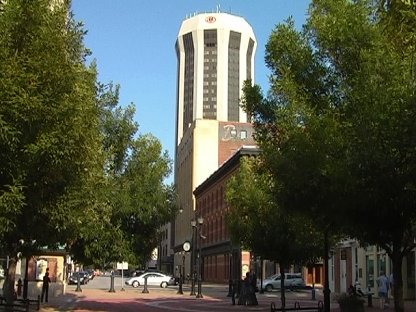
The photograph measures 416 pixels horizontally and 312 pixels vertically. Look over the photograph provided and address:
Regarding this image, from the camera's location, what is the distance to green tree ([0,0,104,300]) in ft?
37.0

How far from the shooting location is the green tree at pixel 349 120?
38.5 feet

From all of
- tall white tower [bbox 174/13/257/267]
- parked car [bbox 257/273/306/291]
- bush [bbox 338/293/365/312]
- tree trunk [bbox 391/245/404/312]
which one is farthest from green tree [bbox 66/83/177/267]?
tall white tower [bbox 174/13/257/267]

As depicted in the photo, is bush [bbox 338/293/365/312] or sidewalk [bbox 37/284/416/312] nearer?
bush [bbox 338/293/365/312]

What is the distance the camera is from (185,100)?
191 m

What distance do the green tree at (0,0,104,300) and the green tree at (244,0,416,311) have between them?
4652 millimetres

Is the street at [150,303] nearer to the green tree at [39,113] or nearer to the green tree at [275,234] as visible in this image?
the green tree at [275,234]

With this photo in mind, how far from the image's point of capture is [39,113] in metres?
11.6

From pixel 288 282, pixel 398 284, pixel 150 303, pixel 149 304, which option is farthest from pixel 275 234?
pixel 288 282

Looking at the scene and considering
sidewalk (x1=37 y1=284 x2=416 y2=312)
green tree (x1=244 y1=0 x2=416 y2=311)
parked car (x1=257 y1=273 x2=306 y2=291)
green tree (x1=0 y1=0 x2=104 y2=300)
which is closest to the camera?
green tree (x1=0 y1=0 x2=104 y2=300)

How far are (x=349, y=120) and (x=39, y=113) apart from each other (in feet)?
20.5

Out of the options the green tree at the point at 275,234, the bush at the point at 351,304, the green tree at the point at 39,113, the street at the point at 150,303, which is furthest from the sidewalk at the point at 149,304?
the green tree at the point at 39,113

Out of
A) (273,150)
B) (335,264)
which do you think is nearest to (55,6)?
(273,150)

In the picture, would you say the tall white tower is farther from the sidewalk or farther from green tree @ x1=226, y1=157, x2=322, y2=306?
green tree @ x1=226, y1=157, x2=322, y2=306

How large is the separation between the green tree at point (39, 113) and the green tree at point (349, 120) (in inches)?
183
